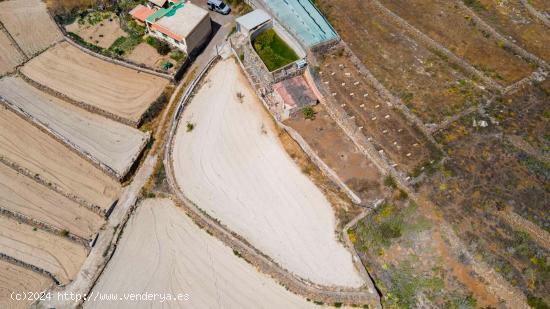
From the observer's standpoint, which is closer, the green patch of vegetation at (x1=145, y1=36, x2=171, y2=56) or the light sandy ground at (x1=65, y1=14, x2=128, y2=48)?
the green patch of vegetation at (x1=145, y1=36, x2=171, y2=56)

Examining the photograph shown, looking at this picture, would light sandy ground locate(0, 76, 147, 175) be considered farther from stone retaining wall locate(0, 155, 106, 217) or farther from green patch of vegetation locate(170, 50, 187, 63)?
green patch of vegetation locate(170, 50, 187, 63)

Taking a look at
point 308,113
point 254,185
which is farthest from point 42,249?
point 308,113

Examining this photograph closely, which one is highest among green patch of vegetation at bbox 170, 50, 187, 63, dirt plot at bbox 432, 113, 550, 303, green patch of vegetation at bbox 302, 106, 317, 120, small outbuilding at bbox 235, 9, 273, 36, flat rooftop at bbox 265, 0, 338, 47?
green patch of vegetation at bbox 170, 50, 187, 63

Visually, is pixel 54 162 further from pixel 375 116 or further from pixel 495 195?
pixel 495 195

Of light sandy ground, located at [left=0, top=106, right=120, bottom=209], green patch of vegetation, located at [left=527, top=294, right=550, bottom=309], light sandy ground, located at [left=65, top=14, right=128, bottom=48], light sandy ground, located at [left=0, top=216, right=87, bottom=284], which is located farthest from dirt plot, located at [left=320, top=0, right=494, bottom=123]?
light sandy ground, located at [left=0, top=216, right=87, bottom=284]

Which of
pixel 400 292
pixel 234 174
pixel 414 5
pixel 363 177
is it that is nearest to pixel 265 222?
pixel 234 174

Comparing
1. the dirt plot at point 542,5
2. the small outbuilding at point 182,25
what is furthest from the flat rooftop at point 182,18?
the dirt plot at point 542,5

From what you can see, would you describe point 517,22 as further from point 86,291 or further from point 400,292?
point 86,291
